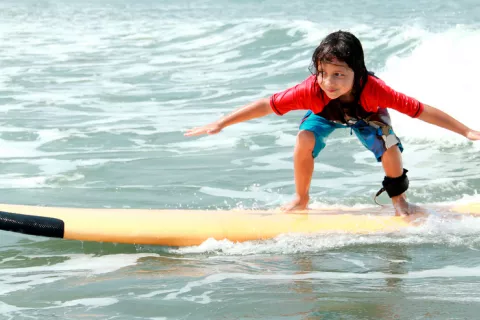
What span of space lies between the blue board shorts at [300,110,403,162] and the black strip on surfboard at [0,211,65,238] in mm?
1503

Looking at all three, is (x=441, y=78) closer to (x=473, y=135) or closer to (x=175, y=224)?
(x=473, y=135)

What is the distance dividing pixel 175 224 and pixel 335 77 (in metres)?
1.22

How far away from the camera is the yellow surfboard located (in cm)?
474

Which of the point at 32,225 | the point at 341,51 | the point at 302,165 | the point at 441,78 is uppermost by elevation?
the point at 441,78

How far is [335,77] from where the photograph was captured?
4.43 metres

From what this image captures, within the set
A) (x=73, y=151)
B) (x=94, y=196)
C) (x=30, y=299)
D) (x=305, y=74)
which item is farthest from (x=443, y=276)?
(x=305, y=74)

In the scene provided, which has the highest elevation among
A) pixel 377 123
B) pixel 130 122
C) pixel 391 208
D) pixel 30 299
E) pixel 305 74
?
pixel 305 74

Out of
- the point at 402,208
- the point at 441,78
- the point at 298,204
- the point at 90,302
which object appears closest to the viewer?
the point at 90,302

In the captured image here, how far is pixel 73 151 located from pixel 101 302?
12.5 ft

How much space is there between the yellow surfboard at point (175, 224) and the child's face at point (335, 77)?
0.82 m

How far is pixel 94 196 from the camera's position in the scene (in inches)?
236

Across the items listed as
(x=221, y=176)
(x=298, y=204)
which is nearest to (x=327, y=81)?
(x=298, y=204)

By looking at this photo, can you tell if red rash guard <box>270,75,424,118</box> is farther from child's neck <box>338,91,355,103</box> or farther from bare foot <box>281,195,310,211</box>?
bare foot <box>281,195,310,211</box>

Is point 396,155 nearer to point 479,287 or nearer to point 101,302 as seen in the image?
point 479,287
